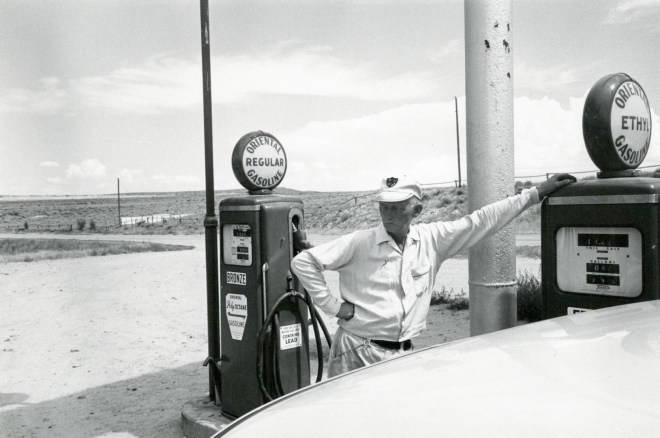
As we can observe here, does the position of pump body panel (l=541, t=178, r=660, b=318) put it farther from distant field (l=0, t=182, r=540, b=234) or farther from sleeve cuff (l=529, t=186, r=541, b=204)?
distant field (l=0, t=182, r=540, b=234)

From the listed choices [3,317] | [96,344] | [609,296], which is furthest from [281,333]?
[3,317]

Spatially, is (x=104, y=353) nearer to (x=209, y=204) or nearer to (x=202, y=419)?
(x=202, y=419)

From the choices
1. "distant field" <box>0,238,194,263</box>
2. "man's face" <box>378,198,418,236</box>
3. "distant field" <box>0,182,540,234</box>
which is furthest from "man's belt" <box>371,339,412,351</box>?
"distant field" <box>0,182,540,234</box>

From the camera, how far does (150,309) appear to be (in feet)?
33.6

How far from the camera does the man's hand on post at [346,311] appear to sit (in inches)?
123

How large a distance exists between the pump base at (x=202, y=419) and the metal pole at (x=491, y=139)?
2.12 m

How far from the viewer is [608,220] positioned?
279 cm

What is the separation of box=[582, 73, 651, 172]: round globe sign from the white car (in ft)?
3.29

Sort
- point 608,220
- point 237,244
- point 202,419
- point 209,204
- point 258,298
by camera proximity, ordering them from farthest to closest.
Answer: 1. point 209,204
2. point 202,419
3. point 237,244
4. point 258,298
5. point 608,220

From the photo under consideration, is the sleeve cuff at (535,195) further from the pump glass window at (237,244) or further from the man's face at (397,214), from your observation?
the pump glass window at (237,244)

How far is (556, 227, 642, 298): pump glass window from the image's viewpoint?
2.77 metres

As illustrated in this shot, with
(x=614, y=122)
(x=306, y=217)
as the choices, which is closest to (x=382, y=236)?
A: (x=614, y=122)

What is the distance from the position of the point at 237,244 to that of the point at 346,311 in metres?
1.44

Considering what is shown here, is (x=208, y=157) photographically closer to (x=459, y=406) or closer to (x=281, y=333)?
(x=281, y=333)
